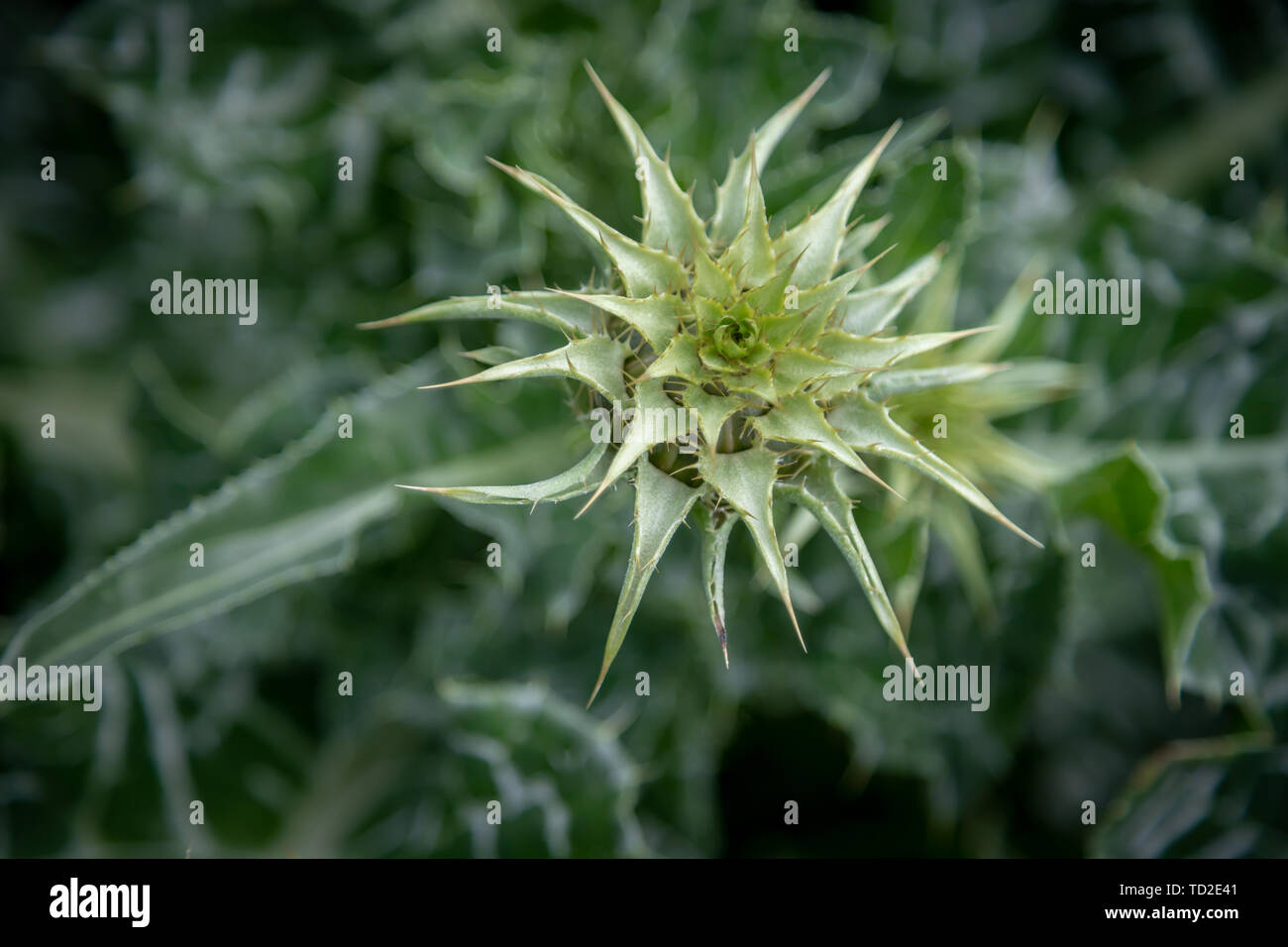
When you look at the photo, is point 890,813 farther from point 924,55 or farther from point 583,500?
point 924,55

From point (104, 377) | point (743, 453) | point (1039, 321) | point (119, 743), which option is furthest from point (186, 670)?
point (1039, 321)

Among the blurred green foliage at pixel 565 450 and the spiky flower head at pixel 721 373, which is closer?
the spiky flower head at pixel 721 373

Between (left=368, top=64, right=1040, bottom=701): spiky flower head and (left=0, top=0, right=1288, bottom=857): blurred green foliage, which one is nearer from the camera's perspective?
(left=368, top=64, right=1040, bottom=701): spiky flower head

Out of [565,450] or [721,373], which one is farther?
[565,450]
